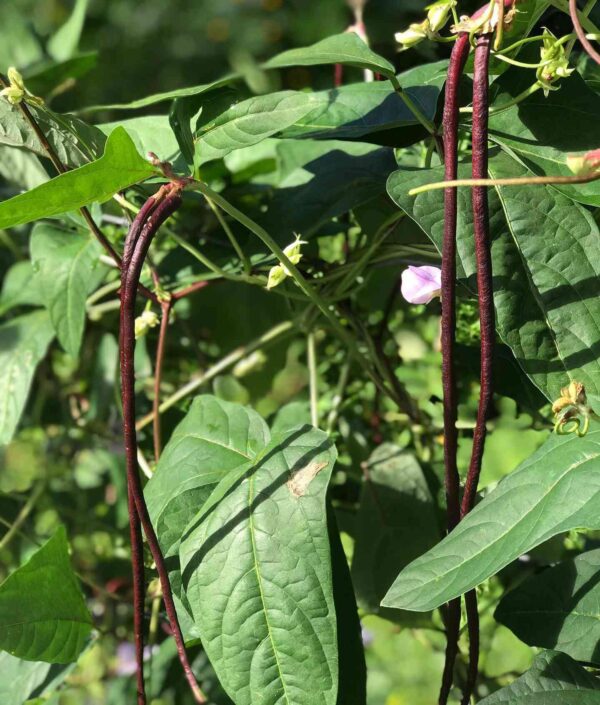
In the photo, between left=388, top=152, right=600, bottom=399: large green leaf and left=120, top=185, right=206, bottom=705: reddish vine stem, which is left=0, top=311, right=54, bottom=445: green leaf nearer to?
left=120, top=185, right=206, bottom=705: reddish vine stem

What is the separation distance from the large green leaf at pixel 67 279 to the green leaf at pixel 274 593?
0.33 meters

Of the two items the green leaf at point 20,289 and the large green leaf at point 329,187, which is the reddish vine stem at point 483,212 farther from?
the green leaf at point 20,289

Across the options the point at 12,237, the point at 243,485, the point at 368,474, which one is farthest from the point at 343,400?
the point at 12,237

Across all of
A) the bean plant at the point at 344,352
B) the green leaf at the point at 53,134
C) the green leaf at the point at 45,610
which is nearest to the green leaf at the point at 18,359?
the bean plant at the point at 344,352

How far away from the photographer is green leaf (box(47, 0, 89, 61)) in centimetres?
120

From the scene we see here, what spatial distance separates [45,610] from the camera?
712 millimetres

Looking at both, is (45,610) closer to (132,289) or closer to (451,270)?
→ (132,289)

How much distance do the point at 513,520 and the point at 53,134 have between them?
1.41 feet

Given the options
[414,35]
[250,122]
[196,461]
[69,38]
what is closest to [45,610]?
[196,461]

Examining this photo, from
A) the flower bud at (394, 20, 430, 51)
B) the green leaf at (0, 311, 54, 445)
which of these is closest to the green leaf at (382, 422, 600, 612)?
the flower bud at (394, 20, 430, 51)

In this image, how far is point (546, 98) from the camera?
0.64 metres

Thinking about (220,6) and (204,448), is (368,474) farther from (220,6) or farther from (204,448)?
(220,6)

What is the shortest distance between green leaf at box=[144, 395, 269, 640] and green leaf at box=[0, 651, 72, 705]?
0.82 ft

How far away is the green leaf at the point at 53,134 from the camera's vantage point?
2.08 ft
